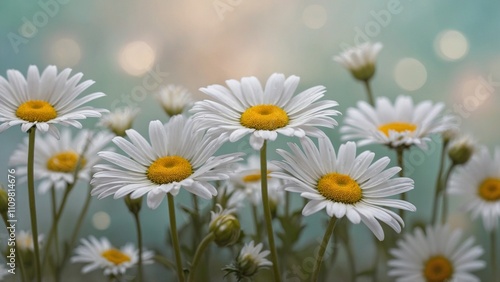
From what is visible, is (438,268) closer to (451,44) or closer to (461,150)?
(461,150)

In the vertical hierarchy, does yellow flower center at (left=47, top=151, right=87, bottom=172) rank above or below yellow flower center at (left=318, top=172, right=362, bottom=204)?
above

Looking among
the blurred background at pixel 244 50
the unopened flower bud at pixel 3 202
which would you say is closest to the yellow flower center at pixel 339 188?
the unopened flower bud at pixel 3 202

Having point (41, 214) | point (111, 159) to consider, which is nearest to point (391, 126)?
point (111, 159)

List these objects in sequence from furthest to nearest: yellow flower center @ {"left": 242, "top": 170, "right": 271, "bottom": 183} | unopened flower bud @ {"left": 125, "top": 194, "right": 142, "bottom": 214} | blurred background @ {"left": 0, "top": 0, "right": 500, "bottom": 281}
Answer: blurred background @ {"left": 0, "top": 0, "right": 500, "bottom": 281}, yellow flower center @ {"left": 242, "top": 170, "right": 271, "bottom": 183}, unopened flower bud @ {"left": 125, "top": 194, "right": 142, "bottom": 214}

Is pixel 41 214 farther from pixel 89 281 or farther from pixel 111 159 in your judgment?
pixel 111 159

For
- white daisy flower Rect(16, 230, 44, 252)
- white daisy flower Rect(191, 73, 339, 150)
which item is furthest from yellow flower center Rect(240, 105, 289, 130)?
white daisy flower Rect(16, 230, 44, 252)

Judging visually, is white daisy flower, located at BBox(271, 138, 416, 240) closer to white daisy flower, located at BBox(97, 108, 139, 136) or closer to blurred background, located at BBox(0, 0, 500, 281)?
white daisy flower, located at BBox(97, 108, 139, 136)

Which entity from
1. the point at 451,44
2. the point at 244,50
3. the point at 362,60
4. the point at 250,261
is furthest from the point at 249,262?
the point at 451,44
